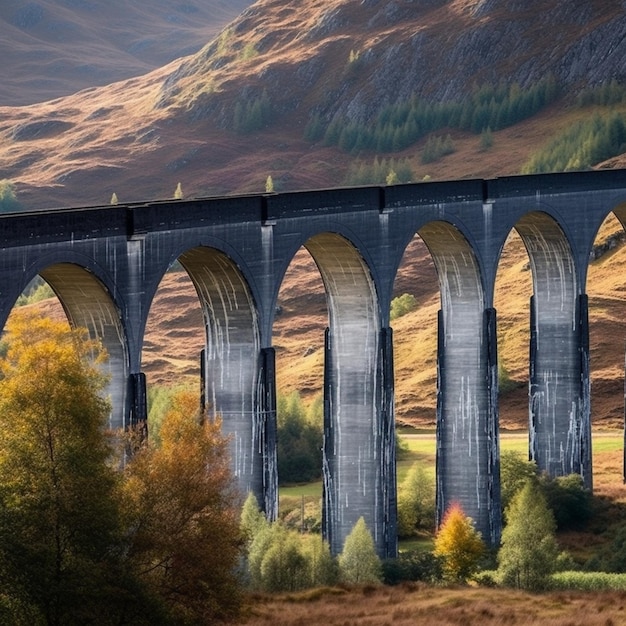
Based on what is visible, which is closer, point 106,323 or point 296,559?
point 106,323

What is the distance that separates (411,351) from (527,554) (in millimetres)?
65617

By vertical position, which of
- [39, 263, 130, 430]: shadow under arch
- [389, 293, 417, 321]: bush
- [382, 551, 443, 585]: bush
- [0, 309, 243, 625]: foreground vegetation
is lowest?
[382, 551, 443, 585]: bush

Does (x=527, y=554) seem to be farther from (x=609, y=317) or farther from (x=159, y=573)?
(x=609, y=317)

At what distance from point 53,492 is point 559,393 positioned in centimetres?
4390

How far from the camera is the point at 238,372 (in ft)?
178

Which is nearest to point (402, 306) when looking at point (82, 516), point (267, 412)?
point (267, 412)

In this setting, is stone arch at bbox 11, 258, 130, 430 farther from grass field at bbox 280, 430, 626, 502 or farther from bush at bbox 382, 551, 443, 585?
grass field at bbox 280, 430, 626, 502

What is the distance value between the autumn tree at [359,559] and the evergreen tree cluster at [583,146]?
10993cm

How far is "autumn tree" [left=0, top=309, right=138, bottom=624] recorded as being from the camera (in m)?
36.0

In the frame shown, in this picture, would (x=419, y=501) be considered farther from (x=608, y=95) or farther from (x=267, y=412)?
(x=608, y=95)

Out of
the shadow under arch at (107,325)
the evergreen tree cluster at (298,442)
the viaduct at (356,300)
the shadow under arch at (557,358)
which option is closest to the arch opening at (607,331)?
the shadow under arch at (557,358)

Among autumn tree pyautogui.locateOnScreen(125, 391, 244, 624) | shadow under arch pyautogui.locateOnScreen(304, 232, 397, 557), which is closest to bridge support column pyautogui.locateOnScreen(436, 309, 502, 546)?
shadow under arch pyautogui.locateOnScreen(304, 232, 397, 557)

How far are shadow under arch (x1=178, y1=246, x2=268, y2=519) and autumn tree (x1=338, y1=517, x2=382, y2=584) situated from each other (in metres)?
4.03

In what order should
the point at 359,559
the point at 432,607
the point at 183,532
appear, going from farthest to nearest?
the point at 359,559 → the point at 432,607 → the point at 183,532
